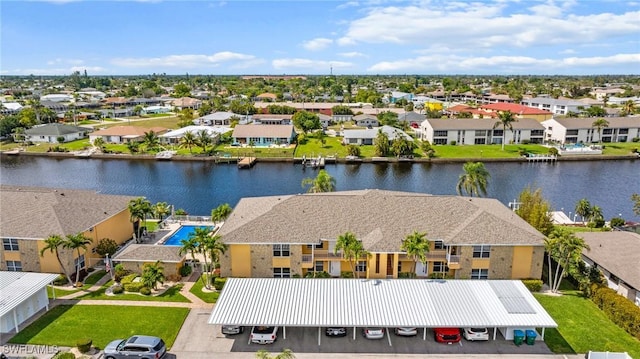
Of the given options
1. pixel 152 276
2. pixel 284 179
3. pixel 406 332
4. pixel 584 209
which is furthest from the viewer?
pixel 284 179

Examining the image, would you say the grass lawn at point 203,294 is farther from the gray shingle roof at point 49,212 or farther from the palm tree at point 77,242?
the gray shingle roof at point 49,212

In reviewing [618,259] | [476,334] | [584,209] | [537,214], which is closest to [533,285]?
[618,259]

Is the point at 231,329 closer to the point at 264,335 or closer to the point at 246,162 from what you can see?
the point at 264,335

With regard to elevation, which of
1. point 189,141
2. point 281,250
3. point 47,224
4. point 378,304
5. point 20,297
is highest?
point 189,141

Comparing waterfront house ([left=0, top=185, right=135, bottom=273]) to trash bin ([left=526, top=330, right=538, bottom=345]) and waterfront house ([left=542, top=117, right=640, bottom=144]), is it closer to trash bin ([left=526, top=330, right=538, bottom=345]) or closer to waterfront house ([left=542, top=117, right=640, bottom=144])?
trash bin ([left=526, top=330, right=538, bottom=345])

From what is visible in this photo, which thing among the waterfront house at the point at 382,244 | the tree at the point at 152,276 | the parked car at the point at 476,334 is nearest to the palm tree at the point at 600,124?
the waterfront house at the point at 382,244

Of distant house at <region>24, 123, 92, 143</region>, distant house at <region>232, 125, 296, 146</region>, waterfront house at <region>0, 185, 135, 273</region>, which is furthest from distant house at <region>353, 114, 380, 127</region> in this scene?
waterfront house at <region>0, 185, 135, 273</region>

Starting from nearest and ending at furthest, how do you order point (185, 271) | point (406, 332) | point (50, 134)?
point (406, 332)
point (185, 271)
point (50, 134)
